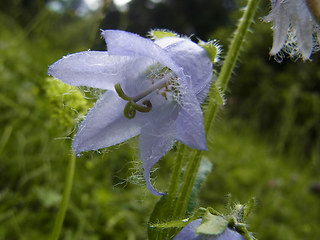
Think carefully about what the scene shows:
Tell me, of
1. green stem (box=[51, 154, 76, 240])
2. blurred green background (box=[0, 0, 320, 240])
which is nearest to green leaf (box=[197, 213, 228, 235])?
blurred green background (box=[0, 0, 320, 240])

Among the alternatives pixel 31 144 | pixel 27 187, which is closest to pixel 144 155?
pixel 27 187

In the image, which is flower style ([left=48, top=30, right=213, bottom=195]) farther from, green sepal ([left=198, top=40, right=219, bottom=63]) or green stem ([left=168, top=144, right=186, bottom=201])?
green stem ([left=168, top=144, right=186, bottom=201])

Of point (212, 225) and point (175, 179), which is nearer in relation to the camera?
point (212, 225)

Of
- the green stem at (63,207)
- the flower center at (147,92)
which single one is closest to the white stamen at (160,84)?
the flower center at (147,92)

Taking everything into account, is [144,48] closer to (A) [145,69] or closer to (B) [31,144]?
(A) [145,69]

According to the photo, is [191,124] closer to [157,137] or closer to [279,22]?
[157,137]

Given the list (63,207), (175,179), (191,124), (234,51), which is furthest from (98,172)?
(191,124)
